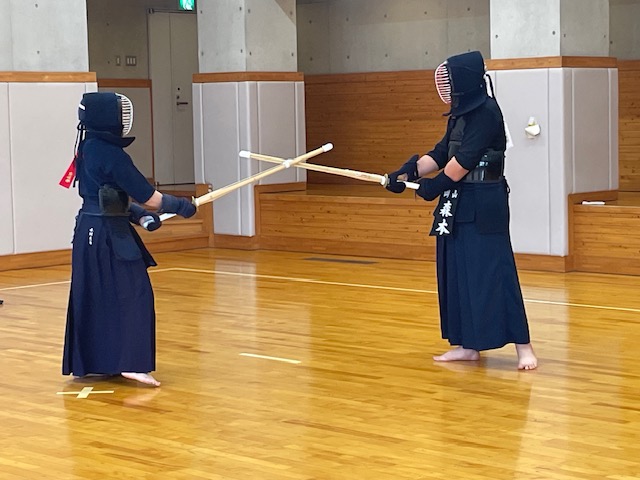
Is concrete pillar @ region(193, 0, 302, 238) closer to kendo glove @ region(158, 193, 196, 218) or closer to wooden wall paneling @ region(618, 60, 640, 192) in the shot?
wooden wall paneling @ region(618, 60, 640, 192)

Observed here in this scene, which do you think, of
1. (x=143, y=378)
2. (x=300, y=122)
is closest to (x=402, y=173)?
(x=143, y=378)

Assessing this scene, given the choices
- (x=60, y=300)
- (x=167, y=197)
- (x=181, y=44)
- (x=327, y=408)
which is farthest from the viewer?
(x=181, y=44)

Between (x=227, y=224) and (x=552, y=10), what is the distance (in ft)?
13.7

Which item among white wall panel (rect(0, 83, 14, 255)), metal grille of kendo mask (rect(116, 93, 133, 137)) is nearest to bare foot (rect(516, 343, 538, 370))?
metal grille of kendo mask (rect(116, 93, 133, 137))

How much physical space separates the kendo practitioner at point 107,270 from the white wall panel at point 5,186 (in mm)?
4826

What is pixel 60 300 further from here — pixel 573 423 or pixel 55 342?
pixel 573 423

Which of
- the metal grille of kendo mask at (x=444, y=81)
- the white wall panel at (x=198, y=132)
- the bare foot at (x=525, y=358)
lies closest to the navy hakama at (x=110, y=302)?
the metal grille of kendo mask at (x=444, y=81)

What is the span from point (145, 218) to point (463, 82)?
5.77 feet

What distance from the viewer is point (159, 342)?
7.31m

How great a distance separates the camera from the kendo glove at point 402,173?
643 cm

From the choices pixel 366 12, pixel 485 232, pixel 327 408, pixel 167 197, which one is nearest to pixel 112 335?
pixel 167 197

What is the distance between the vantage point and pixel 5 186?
1074 centimetres

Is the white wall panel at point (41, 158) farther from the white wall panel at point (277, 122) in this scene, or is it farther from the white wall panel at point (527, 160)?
the white wall panel at point (527, 160)

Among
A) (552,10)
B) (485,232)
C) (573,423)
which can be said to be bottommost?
(573,423)
